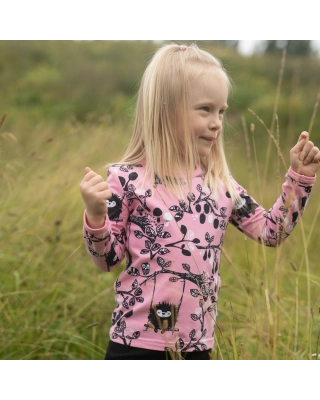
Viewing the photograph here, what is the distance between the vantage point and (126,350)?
155 cm

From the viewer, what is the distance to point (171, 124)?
1699 mm

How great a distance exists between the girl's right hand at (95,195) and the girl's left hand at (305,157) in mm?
574

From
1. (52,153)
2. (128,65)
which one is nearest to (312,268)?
(52,153)

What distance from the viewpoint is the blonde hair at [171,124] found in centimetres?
165

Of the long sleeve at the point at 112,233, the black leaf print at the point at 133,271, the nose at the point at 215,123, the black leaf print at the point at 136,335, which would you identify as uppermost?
the nose at the point at 215,123

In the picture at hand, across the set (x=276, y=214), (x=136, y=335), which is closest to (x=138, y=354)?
(x=136, y=335)

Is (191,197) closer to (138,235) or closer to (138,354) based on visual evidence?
(138,235)

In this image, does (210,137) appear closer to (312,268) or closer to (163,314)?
(163,314)

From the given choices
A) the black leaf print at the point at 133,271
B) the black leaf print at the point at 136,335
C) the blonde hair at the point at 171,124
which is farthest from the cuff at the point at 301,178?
the black leaf print at the point at 136,335

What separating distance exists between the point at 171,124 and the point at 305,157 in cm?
41

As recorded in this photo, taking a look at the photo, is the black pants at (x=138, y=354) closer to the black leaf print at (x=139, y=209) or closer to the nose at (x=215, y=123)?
the black leaf print at (x=139, y=209)

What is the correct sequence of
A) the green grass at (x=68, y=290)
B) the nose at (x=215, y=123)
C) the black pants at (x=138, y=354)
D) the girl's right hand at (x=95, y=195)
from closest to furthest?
the girl's right hand at (x=95, y=195) → the black pants at (x=138, y=354) → the nose at (x=215, y=123) → the green grass at (x=68, y=290)

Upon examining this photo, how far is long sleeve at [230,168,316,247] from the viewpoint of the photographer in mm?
1645

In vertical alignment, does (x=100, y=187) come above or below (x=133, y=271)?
above
